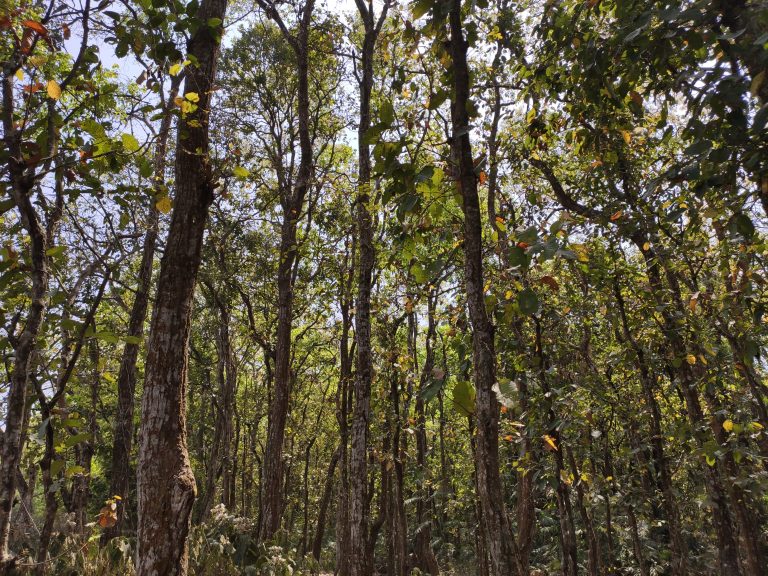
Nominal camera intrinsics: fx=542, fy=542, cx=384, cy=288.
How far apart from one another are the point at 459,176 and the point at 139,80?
2118 millimetres

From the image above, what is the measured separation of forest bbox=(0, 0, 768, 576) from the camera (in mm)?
2512

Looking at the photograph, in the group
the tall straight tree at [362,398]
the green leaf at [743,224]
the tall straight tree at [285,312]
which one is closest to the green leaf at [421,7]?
the green leaf at [743,224]

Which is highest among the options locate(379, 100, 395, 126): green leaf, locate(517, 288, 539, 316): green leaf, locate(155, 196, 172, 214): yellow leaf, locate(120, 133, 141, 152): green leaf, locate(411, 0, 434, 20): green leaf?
locate(411, 0, 434, 20): green leaf

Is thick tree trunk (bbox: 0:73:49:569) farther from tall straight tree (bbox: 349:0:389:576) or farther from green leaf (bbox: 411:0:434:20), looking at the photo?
tall straight tree (bbox: 349:0:389:576)

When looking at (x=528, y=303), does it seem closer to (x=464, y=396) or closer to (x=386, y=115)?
(x=464, y=396)

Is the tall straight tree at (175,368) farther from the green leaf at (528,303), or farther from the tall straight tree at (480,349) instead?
the green leaf at (528,303)

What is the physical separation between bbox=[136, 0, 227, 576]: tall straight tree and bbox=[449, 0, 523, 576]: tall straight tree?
5.20 ft

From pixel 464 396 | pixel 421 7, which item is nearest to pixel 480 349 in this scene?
pixel 464 396

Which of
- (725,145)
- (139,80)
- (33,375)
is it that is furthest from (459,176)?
(33,375)

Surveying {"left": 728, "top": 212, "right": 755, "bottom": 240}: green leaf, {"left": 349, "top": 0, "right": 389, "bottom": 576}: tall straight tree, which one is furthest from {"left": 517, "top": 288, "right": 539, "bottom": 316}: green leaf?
{"left": 349, "top": 0, "right": 389, "bottom": 576}: tall straight tree

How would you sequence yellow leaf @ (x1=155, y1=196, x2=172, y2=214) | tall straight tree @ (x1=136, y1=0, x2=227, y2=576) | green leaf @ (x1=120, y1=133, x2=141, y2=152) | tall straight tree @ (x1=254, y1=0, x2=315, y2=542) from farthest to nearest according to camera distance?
1. tall straight tree @ (x1=254, y1=0, x2=315, y2=542)
2. tall straight tree @ (x1=136, y1=0, x2=227, y2=576)
3. yellow leaf @ (x1=155, y1=196, x2=172, y2=214)
4. green leaf @ (x1=120, y1=133, x2=141, y2=152)

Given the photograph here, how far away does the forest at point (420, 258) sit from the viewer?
2512 mm

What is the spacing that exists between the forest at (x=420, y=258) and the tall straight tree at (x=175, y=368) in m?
0.02

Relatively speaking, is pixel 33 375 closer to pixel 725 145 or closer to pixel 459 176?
pixel 459 176
